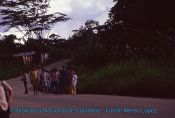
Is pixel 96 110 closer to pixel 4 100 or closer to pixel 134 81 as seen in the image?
pixel 4 100

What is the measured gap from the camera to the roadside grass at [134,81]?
2706 centimetres

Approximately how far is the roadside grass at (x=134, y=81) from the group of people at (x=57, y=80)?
4.42ft

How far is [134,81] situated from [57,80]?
5089 millimetres

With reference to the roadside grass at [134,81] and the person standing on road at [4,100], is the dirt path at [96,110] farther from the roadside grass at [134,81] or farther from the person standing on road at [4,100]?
the person standing on road at [4,100]

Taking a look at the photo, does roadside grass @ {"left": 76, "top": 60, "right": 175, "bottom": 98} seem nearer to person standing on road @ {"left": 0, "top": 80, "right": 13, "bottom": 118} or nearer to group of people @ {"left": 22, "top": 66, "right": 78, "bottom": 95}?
group of people @ {"left": 22, "top": 66, "right": 78, "bottom": 95}

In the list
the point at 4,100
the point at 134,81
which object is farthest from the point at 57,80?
the point at 4,100

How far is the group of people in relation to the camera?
3119 centimetres

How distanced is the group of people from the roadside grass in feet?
4.42

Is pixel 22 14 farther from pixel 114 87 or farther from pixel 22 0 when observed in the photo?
pixel 114 87

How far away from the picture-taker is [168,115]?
56.3 ft

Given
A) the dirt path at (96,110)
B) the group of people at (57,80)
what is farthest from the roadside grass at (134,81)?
the dirt path at (96,110)

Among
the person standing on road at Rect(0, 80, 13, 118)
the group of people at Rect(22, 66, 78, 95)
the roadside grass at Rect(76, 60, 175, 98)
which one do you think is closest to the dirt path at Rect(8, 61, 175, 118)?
the roadside grass at Rect(76, 60, 175, 98)

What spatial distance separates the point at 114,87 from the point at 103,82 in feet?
5.86

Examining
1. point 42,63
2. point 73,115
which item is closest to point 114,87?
point 73,115
